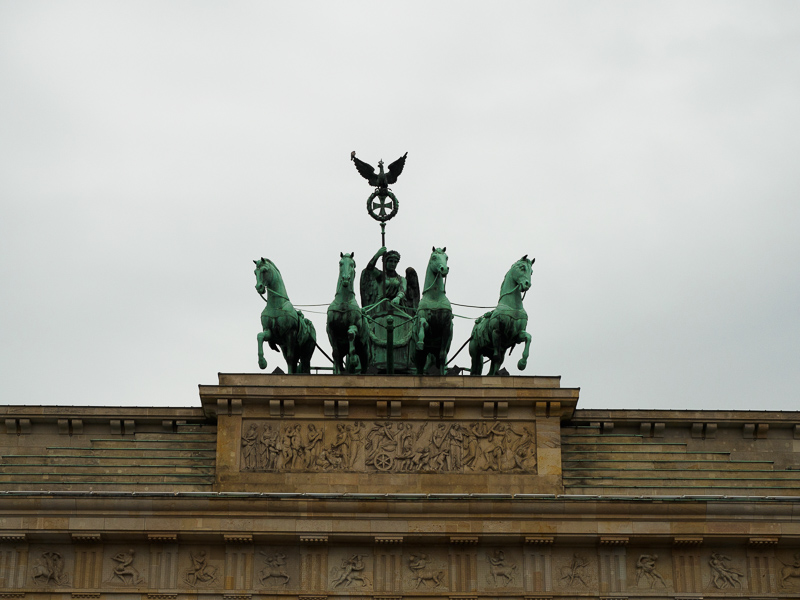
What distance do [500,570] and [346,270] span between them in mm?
6449

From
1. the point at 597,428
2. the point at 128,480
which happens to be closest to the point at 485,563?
the point at 597,428

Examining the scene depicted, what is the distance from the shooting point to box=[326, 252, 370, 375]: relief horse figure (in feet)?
120

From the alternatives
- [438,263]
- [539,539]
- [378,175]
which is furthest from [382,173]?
[539,539]

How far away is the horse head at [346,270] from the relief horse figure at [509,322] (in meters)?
2.80

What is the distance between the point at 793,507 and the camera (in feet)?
114

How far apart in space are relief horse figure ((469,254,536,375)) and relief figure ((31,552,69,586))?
8.94 metres

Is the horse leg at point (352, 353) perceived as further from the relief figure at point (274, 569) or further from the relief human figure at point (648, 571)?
the relief human figure at point (648, 571)

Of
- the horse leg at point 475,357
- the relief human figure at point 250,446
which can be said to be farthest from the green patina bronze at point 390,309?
the relief human figure at point 250,446

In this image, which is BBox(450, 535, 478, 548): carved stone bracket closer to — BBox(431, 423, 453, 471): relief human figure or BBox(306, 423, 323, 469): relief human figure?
BBox(431, 423, 453, 471): relief human figure

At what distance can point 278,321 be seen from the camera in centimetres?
3694

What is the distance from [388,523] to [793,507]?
7.31 metres

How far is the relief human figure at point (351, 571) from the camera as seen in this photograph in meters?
A: 34.2

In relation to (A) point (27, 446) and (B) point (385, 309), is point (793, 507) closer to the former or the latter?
(B) point (385, 309)

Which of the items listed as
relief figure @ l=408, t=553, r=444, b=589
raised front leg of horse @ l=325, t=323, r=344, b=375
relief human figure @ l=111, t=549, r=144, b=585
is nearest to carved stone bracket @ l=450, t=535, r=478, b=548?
relief figure @ l=408, t=553, r=444, b=589
